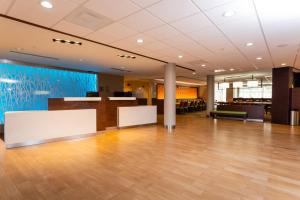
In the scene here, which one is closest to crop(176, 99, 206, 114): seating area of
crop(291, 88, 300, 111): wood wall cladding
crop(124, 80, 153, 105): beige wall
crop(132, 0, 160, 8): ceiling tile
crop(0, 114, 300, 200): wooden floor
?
crop(124, 80, 153, 105): beige wall

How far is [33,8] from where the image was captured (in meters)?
2.83

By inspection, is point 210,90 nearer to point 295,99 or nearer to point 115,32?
point 295,99

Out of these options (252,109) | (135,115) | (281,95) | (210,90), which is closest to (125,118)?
(135,115)

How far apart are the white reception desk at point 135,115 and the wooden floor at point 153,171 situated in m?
2.52

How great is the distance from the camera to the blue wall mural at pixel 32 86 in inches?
267

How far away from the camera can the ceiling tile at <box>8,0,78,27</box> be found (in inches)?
106

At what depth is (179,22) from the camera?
11.0ft

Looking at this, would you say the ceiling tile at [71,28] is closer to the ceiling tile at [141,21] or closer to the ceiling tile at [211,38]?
the ceiling tile at [141,21]

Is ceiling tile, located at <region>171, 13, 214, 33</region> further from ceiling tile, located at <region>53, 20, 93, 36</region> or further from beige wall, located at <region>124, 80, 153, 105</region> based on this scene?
beige wall, located at <region>124, 80, 153, 105</region>

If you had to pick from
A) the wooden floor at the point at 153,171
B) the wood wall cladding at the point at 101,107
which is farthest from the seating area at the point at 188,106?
the wooden floor at the point at 153,171

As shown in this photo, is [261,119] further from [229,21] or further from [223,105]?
[229,21]

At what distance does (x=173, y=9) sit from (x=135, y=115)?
5.54m

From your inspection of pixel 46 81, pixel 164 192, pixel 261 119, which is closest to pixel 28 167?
pixel 164 192

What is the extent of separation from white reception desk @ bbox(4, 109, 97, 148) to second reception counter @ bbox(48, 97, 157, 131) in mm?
215
